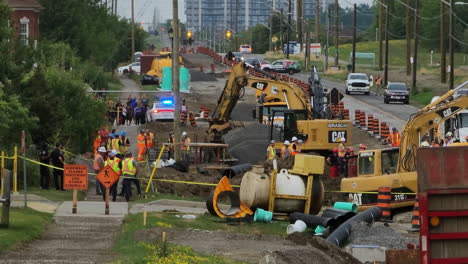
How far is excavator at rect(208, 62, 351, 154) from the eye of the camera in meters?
45.1

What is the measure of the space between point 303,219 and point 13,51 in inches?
575

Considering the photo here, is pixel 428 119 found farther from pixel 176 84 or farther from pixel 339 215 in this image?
pixel 176 84

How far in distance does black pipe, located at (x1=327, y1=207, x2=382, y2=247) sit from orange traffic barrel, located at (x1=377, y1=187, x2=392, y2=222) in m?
1.12

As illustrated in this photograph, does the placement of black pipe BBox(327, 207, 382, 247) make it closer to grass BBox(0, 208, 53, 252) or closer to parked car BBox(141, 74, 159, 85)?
grass BBox(0, 208, 53, 252)

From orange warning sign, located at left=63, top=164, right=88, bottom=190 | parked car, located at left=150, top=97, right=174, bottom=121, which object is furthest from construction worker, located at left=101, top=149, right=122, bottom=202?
parked car, located at left=150, top=97, right=174, bottom=121

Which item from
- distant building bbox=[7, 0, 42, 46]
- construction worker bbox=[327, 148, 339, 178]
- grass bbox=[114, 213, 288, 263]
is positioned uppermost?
distant building bbox=[7, 0, 42, 46]

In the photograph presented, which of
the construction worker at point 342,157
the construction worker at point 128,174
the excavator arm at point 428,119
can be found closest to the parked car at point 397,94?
the construction worker at point 342,157

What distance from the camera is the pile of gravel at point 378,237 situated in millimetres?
24156

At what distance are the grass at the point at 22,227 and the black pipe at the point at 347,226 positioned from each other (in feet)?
19.3

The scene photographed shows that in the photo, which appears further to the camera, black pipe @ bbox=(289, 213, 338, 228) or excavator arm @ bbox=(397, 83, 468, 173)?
excavator arm @ bbox=(397, 83, 468, 173)

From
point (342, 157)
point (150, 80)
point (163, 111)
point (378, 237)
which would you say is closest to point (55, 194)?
point (378, 237)

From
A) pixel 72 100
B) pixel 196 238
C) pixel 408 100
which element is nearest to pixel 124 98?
pixel 408 100

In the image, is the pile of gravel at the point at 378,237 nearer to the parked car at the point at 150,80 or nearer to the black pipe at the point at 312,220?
the black pipe at the point at 312,220

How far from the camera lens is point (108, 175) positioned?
29484 millimetres
